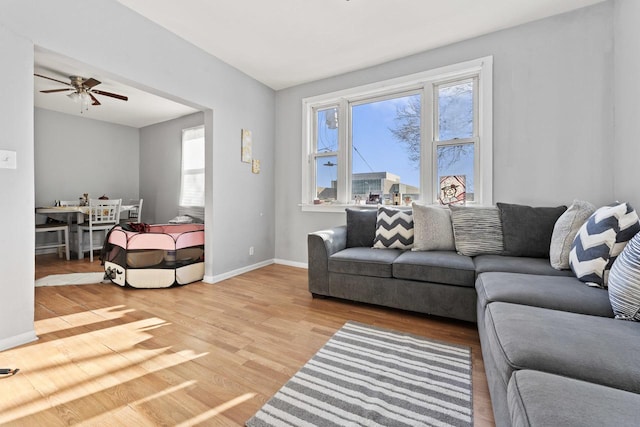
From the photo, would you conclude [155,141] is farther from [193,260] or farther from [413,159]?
[413,159]

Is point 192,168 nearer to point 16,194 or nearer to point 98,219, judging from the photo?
point 98,219

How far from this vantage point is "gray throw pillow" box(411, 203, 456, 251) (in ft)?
8.57

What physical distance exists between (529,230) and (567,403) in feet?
6.74

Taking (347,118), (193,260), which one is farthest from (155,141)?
(347,118)

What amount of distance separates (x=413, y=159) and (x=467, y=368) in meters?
2.33

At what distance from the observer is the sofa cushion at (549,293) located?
1316 millimetres

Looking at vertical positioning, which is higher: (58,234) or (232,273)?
(58,234)

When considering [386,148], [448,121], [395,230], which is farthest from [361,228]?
[448,121]

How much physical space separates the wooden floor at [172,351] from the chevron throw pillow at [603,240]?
80cm

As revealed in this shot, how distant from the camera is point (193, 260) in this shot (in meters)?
3.32

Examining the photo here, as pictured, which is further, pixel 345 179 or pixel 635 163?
pixel 345 179

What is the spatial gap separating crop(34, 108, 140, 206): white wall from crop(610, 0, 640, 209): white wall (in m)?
7.66

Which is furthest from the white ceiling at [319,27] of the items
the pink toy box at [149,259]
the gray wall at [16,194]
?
the pink toy box at [149,259]

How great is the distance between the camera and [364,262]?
8.15ft
